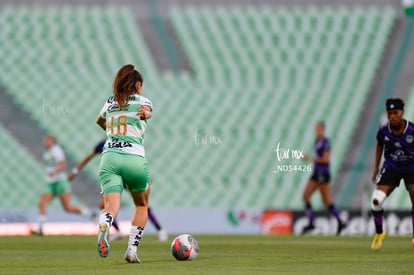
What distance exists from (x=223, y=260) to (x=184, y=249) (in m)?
0.48

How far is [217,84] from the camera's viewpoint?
26703 millimetres

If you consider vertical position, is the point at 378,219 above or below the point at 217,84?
below

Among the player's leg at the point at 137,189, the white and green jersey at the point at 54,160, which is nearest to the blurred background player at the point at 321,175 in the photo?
the white and green jersey at the point at 54,160

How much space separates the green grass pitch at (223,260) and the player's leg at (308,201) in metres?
5.25

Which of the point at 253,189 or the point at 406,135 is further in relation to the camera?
the point at 253,189

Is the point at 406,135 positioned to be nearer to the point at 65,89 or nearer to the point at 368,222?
the point at 368,222

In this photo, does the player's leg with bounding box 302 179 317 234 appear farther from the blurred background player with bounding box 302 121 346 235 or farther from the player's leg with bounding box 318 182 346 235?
the player's leg with bounding box 318 182 346 235

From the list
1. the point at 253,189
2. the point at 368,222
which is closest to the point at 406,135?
the point at 368,222

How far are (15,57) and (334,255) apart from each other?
56.5ft

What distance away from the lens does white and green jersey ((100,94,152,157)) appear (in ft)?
32.6

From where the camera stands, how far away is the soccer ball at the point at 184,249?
10.8m

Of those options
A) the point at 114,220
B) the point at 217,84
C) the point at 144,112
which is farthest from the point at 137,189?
the point at 217,84

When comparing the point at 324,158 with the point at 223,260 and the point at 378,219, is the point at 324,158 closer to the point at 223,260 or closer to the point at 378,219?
the point at 378,219

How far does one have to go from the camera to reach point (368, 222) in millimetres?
22406
